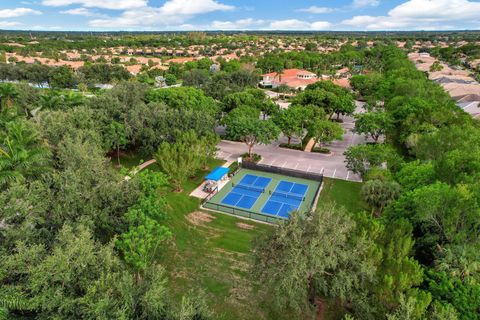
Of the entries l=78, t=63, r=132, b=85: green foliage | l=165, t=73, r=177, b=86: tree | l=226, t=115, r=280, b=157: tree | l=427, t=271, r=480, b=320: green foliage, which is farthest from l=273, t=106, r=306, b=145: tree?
l=78, t=63, r=132, b=85: green foliage

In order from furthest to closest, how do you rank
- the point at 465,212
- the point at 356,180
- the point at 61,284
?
the point at 356,180, the point at 465,212, the point at 61,284

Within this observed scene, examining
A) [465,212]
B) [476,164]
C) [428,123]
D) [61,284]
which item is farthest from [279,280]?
[428,123]

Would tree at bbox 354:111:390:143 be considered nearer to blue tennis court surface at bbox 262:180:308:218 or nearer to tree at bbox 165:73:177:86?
blue tennis court surface at bbox 262:180:308:218

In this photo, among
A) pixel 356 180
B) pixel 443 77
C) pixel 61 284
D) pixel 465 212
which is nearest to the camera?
pixel 61 284

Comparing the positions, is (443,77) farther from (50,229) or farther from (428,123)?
(50,229)

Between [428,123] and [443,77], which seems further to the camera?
[443,77]

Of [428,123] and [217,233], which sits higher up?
[428,123]
